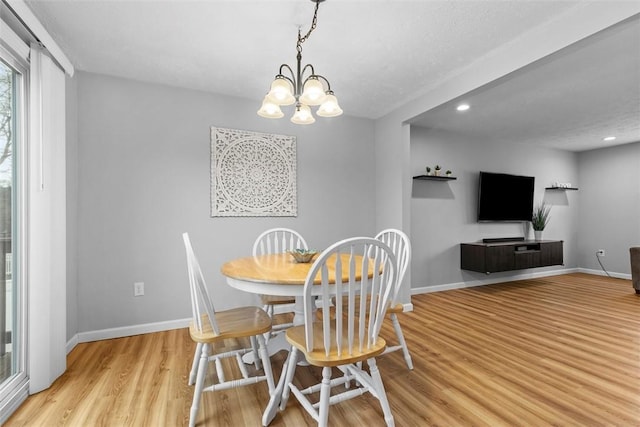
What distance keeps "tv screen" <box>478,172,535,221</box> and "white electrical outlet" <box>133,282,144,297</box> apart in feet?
15.1

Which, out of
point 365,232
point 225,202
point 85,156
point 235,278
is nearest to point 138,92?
point 85,156

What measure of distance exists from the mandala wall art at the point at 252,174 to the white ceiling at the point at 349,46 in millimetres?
453

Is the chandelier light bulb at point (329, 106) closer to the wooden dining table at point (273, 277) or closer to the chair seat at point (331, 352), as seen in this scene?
the wooden dining table at point (273, 277)

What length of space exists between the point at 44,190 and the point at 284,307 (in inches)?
91.7

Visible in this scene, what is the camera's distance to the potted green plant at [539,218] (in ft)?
17.4

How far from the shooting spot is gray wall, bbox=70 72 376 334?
266cm

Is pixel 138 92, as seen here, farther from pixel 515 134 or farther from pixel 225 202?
pixel 515 134

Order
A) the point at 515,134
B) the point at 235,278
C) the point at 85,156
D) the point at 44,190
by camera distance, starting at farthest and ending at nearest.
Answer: the point at 515,134 → the point at 85,156 → the point at 44,190 → the point at 235,278

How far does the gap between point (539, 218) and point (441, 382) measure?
15.2ft

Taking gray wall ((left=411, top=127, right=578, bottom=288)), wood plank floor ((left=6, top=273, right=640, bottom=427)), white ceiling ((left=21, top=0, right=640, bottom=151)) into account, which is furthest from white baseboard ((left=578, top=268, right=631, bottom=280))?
white ceiling ((left=21, top=0, right=640, bottom=151))

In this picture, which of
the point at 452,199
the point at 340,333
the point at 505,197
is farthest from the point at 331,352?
the point at 505,197

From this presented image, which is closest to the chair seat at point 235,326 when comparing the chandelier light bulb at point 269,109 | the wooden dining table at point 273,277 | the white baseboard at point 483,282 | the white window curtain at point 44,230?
the wooden dining table at point 273,277

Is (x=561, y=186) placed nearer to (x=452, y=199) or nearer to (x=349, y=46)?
(x=452, y=199)

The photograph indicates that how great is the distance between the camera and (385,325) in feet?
9.81
